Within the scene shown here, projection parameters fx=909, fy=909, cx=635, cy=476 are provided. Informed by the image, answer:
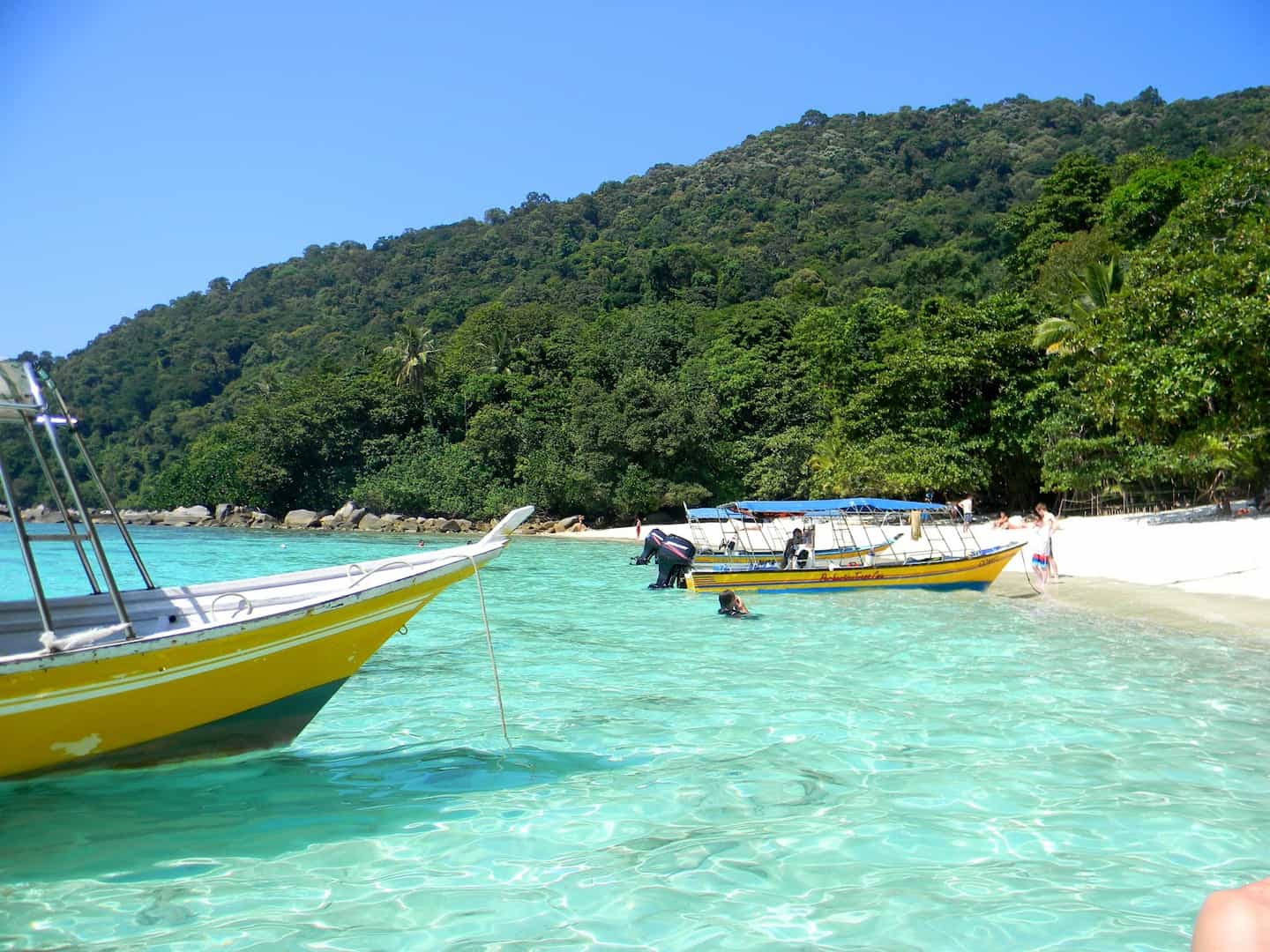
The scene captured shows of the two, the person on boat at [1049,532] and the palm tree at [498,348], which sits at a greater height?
the palm tree at [498,348]

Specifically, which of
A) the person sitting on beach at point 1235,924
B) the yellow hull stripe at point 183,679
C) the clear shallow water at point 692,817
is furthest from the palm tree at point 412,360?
the person sitting on beach at point 1235,924

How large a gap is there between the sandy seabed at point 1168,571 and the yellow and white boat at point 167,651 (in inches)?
535

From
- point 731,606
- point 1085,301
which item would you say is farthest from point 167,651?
point 1085,301

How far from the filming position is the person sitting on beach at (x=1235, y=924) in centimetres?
127

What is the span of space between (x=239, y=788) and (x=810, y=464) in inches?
1612

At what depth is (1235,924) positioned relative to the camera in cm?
128

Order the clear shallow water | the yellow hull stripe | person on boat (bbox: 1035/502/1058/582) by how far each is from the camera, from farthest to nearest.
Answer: person on boat (bbox: 1035/502/1058/582) < the yellow hull stripe < the clear shallow water

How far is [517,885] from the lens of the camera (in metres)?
5.56

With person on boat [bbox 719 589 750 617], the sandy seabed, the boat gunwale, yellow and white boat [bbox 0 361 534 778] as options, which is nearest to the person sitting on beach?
the boat gunwale

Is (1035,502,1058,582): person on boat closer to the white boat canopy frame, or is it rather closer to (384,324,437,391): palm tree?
the white boat canopy frame

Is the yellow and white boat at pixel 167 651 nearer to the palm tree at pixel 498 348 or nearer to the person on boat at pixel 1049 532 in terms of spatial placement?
the person on boat at pixel 1049 532

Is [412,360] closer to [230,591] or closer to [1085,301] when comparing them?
[1085,301]

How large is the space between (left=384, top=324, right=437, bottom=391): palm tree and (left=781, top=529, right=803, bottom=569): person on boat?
43.0 m

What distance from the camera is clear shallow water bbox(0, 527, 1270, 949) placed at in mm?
5117
